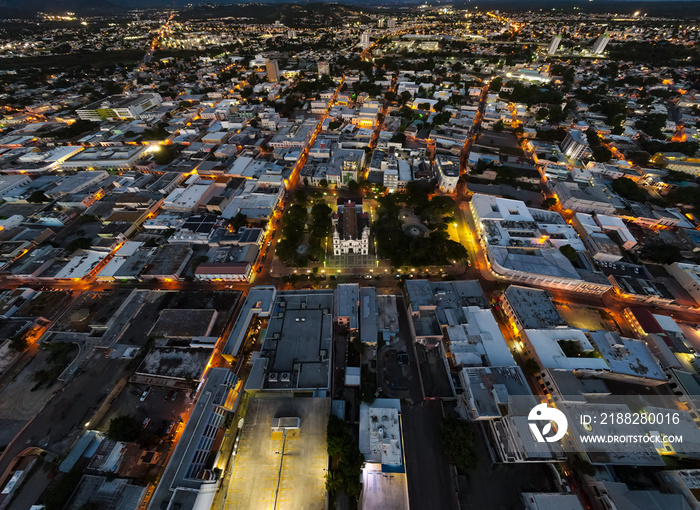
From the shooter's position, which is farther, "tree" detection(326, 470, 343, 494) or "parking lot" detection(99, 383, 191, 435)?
"parking lot" detection(99, 383, 191, 435)

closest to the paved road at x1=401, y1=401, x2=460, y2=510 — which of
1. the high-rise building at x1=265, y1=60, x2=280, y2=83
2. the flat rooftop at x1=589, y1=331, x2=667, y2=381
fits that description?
the flat rooftop at x1=589, y1=331, x2=667, y2=381

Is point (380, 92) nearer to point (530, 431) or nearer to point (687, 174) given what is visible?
point (687, 174)

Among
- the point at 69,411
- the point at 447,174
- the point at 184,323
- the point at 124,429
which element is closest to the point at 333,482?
the point at 124,429

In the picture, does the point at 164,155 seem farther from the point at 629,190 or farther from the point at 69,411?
the point at 629,190

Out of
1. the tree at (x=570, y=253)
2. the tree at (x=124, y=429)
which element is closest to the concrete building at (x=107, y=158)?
the tree at (x=124, y=429)

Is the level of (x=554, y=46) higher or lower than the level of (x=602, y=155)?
higher

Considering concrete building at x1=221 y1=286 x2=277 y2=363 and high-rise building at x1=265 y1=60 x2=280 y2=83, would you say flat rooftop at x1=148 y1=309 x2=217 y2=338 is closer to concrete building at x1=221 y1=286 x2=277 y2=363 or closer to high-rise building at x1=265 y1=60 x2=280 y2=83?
concrete building at x1=221 y1=286 x2=277 y2=363
